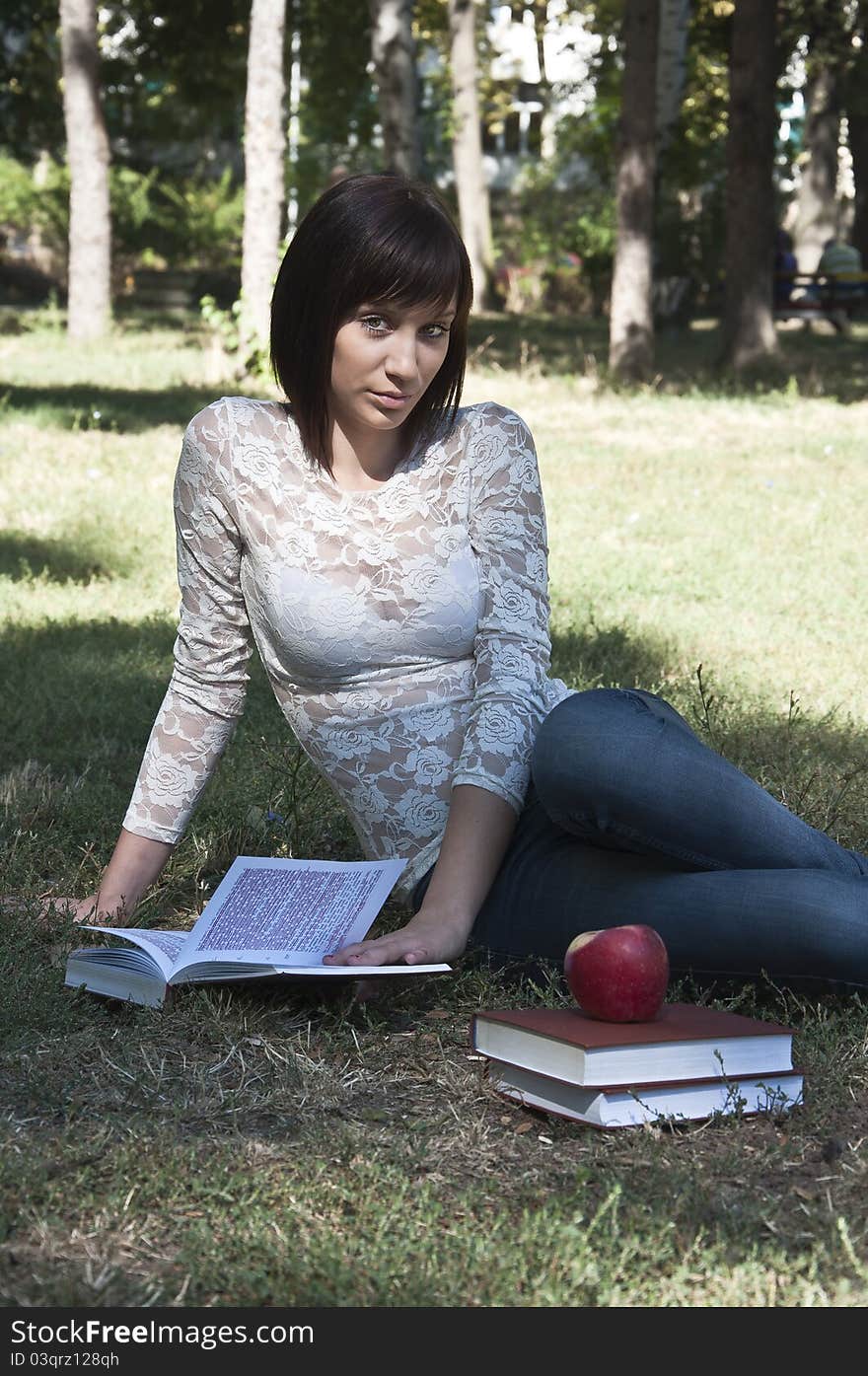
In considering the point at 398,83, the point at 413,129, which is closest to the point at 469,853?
the point at 413,129

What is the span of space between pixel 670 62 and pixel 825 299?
6.97 meters

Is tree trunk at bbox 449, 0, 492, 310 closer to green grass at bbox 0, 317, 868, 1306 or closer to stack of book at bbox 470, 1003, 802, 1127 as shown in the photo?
green grass at bbox 0, 317, 868, 1306

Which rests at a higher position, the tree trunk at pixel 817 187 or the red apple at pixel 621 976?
the tree trunk at pixel 817 187

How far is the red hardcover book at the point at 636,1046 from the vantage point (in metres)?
2.59

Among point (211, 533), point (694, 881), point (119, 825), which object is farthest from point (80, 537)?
point (694, 881)

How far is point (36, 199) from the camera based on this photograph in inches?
1335

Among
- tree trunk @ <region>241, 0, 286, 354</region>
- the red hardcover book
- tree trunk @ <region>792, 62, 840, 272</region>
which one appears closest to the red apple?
the red hardcover book

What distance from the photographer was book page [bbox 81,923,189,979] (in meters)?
2.96

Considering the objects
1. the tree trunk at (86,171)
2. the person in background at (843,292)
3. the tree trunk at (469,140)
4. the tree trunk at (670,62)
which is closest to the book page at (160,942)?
the tree trunk at (670,62)

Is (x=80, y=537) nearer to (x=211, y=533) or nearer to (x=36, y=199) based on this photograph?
(x=211, y=533)

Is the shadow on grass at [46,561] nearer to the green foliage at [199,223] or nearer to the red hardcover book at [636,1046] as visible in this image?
the red hardcover book at [636,1046]

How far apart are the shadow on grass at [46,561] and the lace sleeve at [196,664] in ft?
13.2

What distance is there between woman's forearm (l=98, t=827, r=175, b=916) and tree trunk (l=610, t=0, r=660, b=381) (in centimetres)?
1239

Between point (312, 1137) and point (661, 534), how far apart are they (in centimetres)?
612
